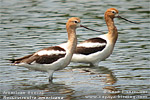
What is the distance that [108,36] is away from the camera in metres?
14.8

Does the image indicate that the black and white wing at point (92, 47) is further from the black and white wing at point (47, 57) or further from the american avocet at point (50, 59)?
the black and white wing at point (47, 57)

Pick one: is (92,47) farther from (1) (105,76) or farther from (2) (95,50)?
(1) (105,76)

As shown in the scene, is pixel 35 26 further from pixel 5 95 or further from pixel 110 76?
pixel 5 95

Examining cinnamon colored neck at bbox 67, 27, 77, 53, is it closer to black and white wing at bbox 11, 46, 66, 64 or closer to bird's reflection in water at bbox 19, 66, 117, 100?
black and white wing at bbox 11, 46, 66, 64

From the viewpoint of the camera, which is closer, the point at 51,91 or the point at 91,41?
the point at 51,91

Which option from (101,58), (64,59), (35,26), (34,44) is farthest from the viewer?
(35,26)

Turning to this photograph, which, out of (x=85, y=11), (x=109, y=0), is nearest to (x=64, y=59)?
(x=85, y=11)

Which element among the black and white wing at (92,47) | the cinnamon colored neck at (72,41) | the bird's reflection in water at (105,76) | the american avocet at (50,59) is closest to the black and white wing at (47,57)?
the american avocet at (50,59)

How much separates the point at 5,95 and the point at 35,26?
36.0 ft

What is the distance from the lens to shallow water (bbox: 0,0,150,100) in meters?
11.5

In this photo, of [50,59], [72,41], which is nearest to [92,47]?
[72,41]

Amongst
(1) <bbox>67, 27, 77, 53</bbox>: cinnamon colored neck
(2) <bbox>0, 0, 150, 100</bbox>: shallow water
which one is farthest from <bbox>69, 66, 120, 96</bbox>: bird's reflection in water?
(1) <bbox>67, 27, 77, 53</bbox>: cinnamon colored neck

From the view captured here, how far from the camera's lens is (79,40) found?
18.5 metres

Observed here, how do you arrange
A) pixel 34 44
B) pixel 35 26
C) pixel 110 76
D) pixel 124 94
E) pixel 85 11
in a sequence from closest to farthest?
pixel 124 94, pixel 110 76, pixel 34 44, pixel 35 26, pixel 85 11
